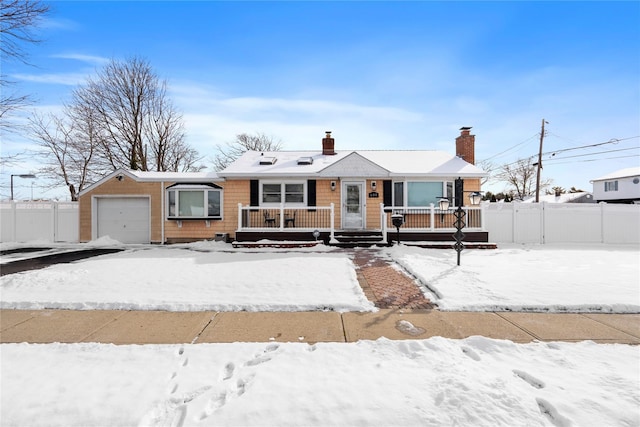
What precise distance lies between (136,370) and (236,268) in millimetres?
4384

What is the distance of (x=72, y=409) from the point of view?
8.38ft

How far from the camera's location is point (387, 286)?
6.30 metres

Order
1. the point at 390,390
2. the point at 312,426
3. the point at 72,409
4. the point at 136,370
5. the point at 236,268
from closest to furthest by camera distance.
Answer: the point at 312,426, the point at 72,409, the point at 390,390, the point at 136,370, the point at 236,268

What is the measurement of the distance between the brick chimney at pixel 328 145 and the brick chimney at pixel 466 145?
6.42 m

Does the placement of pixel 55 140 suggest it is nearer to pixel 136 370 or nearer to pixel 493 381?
pixel 136 370

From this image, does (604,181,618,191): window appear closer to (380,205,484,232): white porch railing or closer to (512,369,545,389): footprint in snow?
(380,205,484,232): white porch railing

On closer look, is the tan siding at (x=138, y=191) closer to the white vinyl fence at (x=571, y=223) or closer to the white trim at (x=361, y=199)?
the white trim at (x=361, y=199)

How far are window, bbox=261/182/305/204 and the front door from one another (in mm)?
1870

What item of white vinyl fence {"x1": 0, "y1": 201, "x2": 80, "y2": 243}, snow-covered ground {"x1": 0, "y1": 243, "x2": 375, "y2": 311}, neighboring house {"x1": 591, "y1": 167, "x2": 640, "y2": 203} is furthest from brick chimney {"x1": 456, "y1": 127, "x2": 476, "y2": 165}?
neighboring house {"x1": 591, "y1": 167, "x2": 640, "y2": 203}

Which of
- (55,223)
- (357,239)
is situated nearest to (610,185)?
(357,239)

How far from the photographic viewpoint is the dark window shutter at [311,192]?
43.7 feet

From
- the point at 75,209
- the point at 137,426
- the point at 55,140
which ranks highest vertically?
the point at 55,140

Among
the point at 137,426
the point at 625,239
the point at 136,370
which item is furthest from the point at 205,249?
the point at 625,239

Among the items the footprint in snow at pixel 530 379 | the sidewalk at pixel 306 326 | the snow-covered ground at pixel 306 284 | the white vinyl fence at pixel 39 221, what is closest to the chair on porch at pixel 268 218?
the snow-covered ground at pixel 306 284
